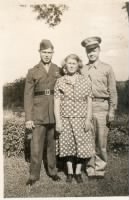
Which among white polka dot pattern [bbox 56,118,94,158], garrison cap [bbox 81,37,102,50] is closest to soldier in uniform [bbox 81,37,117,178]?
garrison cap [bbox 81,37,102,50]

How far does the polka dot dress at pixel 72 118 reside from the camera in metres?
2.36

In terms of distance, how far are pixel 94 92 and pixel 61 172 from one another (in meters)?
0.61

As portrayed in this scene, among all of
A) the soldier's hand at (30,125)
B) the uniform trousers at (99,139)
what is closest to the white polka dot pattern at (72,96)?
the uniform trousers at (99,139)

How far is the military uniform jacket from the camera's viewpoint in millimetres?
2400

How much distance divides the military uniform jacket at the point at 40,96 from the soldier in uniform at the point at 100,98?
0.24 meters

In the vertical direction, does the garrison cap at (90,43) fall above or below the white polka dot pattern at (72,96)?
above

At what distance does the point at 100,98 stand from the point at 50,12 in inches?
28.6

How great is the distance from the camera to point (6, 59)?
2514 mm

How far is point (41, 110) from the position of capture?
2410 mm

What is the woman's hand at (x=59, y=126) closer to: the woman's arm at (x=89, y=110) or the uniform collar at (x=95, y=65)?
the woman's arm at (x=89, y=110)

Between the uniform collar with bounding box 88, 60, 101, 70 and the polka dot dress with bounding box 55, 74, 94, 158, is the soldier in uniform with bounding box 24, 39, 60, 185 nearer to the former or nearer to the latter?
the polka dot dress with bounding box 55, 74, 94, 158

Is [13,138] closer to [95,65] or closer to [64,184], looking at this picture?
[64,184]

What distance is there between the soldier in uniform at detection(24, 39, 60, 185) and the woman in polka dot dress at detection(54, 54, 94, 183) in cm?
5

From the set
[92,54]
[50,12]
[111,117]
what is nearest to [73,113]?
[111,117]
